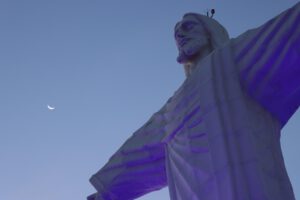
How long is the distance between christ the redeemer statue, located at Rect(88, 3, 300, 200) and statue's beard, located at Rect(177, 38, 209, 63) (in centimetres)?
19

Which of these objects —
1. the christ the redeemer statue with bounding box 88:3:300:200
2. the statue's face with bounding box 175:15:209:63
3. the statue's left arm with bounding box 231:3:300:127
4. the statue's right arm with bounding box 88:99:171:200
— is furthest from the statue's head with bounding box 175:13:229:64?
the statue's left arm with bounding box 231:3:300:127

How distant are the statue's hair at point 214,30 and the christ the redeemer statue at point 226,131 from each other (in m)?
0.16

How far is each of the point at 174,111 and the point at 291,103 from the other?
1.61 meters

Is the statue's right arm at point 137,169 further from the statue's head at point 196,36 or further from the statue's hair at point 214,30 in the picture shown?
the statue's hair at point 214,30

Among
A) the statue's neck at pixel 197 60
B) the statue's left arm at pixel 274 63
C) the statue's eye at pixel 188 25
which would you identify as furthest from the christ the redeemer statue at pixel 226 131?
the statue's eye at pixel 188 25

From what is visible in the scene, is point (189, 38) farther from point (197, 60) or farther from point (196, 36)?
point (197, 60)

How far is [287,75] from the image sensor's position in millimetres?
7562

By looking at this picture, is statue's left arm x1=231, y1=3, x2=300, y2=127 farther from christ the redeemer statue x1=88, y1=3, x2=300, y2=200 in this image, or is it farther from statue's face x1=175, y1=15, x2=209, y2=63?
statue's face x1=175, y1=15, x2=209, y2=63

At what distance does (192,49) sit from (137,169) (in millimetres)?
1888

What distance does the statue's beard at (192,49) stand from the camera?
31.2ft

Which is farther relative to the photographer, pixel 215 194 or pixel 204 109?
pixel 204 109

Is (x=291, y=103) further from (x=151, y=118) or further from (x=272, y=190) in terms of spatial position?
(x=151, y=118)

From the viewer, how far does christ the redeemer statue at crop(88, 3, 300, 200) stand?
278 inches

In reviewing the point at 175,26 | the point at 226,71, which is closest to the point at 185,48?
the point at 175,26
